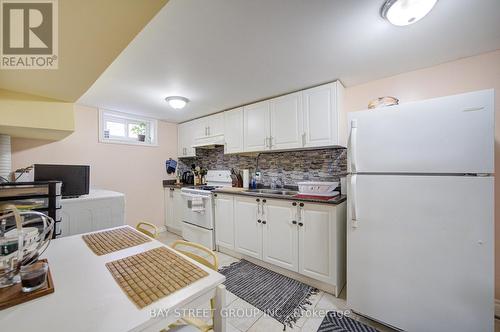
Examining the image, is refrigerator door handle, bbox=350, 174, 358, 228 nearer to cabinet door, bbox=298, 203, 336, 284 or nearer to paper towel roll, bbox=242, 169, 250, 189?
cabinet door, bbox=298, 203, 336, 284

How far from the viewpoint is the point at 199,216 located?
2943 millimetres

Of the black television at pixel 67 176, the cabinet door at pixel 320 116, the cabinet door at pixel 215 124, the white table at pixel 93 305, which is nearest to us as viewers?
the white table at pixel 93 305

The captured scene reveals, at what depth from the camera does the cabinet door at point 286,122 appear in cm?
230

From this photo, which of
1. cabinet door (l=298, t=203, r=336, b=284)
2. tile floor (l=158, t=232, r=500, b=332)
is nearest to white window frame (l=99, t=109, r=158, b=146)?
tile floor (l=158, t=232, r=500, b=332)

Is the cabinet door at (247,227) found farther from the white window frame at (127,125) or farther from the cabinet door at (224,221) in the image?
the white window frame at (127,125)

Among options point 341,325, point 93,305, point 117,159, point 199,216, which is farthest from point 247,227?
point 117,159

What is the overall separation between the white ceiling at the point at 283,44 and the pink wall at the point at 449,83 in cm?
9

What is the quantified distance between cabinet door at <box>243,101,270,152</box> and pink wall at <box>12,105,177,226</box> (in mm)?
1935

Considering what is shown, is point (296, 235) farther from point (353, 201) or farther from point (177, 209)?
point (177, 209)

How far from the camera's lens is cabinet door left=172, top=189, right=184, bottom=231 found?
343 cm

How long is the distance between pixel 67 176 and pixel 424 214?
3279 millimetres

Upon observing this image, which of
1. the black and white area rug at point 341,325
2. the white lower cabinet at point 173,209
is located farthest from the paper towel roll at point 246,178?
the black and white area rug at point 341,325

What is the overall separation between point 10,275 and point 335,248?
6.75ft

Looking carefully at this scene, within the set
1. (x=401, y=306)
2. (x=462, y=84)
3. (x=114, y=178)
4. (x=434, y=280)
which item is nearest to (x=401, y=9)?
(x=462, y=84)
